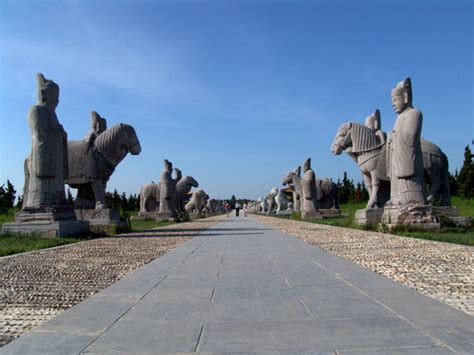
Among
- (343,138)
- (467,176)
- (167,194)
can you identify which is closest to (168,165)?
(167,194)

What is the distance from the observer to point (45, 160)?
38.3 feet

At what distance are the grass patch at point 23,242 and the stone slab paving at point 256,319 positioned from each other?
4.13 metres

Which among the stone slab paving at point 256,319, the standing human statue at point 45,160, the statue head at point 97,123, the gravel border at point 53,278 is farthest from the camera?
the statue head at point 97,123

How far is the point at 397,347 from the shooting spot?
258cm

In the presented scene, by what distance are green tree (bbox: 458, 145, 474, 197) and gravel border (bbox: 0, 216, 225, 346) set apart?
39500 millimetres

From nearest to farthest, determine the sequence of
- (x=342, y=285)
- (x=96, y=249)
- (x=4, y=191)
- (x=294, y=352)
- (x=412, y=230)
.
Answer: (x=294, y=352)
(x=342, y=285)
(x=96, y=249)
(x=412, y=230)
(x=4, y=191)

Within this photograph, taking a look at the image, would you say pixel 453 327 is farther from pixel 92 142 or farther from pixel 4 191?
pixel 4 191

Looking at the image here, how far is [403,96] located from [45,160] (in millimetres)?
10220

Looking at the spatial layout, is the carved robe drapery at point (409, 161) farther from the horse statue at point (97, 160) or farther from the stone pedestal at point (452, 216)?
the horse statue at point (97, 160)

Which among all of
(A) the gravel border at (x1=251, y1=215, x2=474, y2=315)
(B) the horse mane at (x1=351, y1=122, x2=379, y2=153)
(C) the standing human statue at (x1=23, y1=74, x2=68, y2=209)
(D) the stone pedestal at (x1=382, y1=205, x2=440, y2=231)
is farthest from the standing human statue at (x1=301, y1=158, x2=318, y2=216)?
(A) the gravel border at (x1=251, y1=215, x2=474, y2=315)

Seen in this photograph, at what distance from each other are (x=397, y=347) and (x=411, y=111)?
1103 centimetres

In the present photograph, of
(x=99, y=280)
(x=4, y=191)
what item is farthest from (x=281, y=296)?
(x=4, y=191)

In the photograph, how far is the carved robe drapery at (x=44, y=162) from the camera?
1164 centimetres

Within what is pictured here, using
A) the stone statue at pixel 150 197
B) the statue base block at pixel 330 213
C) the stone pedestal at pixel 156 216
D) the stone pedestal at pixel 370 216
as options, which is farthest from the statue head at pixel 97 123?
the statue base block at pixel 330 213
